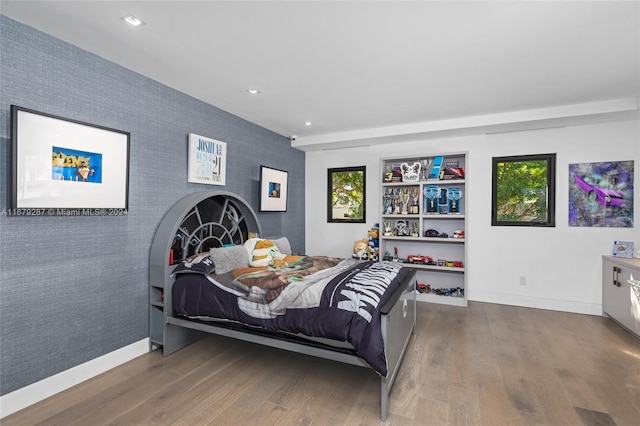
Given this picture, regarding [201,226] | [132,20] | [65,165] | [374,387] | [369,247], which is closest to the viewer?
[132,20]

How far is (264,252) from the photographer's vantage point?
129 inches

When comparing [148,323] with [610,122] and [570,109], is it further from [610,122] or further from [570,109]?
[610,122]

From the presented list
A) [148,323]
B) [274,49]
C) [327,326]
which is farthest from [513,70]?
[148,323]

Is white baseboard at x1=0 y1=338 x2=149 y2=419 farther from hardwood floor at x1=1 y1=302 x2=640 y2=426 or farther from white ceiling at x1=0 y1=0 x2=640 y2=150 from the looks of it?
white ceiling at x1=0 y1=0 x2=640 y2=150

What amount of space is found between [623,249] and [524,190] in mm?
1235

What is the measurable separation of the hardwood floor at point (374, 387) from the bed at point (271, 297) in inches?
9.1

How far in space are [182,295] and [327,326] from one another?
1427 mm

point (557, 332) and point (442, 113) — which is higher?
point (442, 113)

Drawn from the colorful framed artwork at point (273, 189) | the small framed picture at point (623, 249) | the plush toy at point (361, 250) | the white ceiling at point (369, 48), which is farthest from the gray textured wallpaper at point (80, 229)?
the small framed picture at point (623, 249)

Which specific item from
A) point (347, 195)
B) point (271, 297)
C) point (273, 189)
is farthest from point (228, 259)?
point (347, 195)

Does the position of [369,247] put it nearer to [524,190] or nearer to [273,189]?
[273,189]

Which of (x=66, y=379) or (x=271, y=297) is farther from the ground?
(x=271, y=297)

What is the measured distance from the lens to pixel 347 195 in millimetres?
5449

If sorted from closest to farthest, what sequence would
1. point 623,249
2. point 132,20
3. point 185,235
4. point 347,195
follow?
point 132,20 < point 185,235 < point 623,249 < point 347,195
